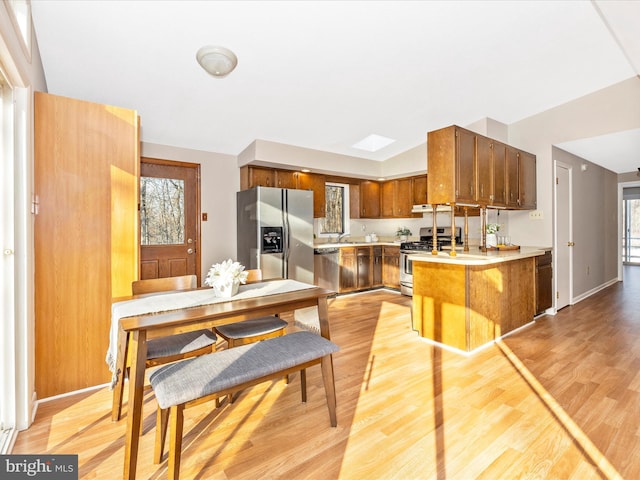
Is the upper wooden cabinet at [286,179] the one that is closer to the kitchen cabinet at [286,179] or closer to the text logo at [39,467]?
the kitchen cabinet at [286,179]

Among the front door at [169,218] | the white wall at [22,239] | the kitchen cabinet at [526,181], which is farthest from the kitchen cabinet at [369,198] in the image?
the white wall at [22,239]

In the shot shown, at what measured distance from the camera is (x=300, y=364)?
1789 millimetres

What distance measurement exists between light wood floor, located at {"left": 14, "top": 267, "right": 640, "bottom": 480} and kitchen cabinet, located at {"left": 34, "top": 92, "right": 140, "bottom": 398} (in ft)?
1.01

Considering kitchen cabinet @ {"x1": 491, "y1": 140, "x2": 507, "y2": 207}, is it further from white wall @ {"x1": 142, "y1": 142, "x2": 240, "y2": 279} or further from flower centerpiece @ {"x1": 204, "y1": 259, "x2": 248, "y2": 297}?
white wall @ {"x1": 142, "y1": 142, "x2": 240, "y2": 279}

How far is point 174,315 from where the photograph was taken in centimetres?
165

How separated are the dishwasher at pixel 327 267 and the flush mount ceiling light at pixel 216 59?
9.89 ft

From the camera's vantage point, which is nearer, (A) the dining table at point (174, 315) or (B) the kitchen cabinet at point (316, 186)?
(A) the dining table at point (174, 315)

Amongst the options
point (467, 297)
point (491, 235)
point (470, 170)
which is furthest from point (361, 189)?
point (467, 297)

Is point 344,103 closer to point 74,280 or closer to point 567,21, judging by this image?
point 567,21

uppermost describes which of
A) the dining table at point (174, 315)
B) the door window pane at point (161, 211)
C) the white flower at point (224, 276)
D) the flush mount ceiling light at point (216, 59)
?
the flush mount ceiling light at point (216, 59)

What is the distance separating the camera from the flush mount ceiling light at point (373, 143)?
4945 mm

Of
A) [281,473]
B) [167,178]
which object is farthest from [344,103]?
[281,473]

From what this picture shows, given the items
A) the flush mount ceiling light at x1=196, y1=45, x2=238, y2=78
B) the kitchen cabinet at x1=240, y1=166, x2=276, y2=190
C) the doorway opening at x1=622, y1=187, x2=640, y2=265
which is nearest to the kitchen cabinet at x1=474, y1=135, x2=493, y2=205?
the flush mount ceiling light at x1=196, y1=45, x2=238, y2=78

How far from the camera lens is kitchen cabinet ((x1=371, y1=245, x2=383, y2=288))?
5.78 m
